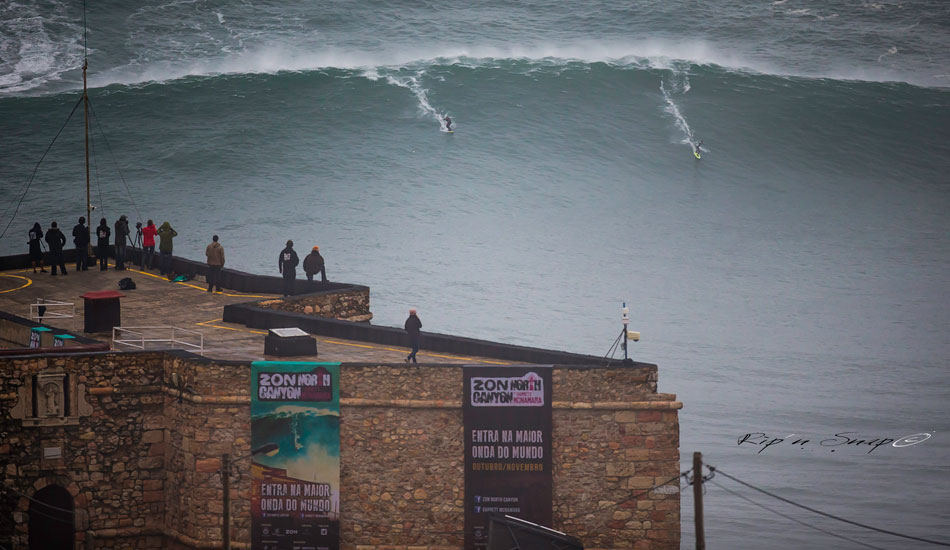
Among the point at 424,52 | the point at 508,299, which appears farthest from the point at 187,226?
the point at 424,52

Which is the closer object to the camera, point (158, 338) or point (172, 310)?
point (158, 338)

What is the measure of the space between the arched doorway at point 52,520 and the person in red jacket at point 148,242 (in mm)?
12749

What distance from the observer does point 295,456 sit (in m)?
29.7

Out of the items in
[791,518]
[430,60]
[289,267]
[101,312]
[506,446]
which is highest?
[430,60]

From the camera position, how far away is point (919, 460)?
46.1 m

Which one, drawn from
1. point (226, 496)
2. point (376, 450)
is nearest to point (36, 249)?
point (376, 450)

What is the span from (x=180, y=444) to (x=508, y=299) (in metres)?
41.2

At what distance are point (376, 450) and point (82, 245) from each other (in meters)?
16.1

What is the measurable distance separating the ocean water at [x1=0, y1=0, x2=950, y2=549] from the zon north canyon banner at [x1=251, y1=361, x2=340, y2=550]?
18.2 m

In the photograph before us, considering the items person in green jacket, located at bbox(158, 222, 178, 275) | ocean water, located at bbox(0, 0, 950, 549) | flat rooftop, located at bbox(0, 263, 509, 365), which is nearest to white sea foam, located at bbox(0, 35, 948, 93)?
ocean water, located at bbox(0, 0, 950, 549)

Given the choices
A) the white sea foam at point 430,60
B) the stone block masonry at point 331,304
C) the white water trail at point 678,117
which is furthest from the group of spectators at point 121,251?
the white sea foam at point 430,60

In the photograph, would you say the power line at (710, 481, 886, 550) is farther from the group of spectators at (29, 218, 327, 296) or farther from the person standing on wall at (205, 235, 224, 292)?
the person standing on wall at (205, 235, 224, 292)

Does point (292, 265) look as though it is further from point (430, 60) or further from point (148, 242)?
point (430, 60)

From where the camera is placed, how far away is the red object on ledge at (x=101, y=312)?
109ft
